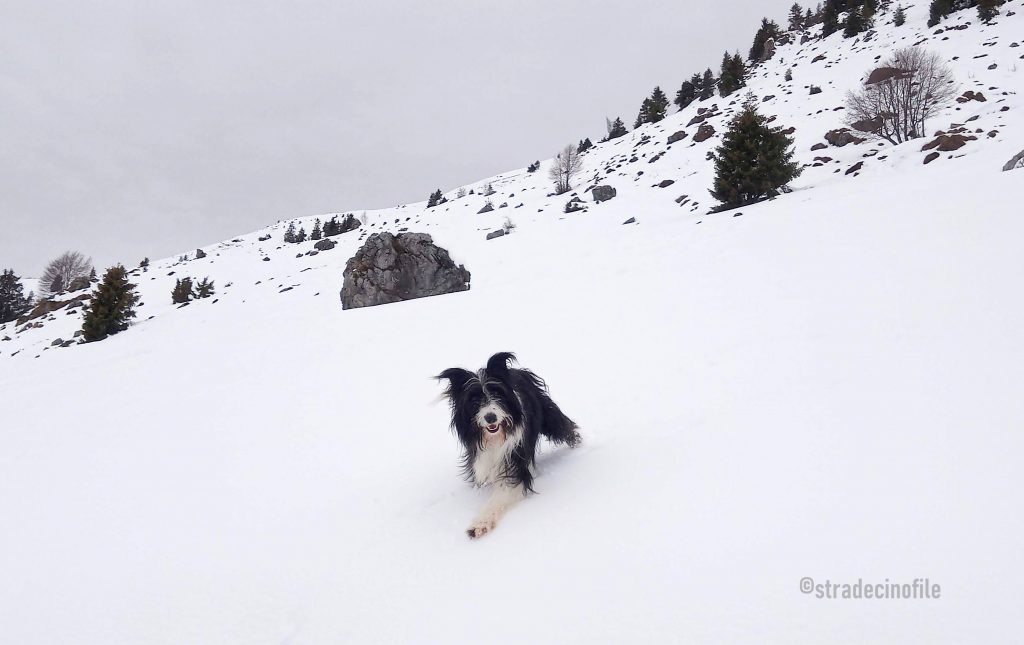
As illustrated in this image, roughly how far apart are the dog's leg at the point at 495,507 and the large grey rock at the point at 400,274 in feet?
42.5

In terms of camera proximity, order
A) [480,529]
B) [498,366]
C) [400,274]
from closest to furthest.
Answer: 1. [480,529]
2. [498,366]
3. [400,274]

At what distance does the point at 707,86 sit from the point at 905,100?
139ft

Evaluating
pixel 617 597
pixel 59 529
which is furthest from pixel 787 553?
pixel 59 529

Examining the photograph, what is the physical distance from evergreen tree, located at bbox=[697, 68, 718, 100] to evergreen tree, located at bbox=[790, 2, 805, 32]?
51.7 feet

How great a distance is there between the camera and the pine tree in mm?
18281

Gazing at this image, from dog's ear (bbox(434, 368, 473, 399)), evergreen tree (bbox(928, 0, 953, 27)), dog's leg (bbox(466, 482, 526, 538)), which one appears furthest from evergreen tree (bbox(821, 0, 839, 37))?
dog's leg (bbox(466, 482, 526, 538))

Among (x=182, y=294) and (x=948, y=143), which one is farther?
(x=182, y=294)

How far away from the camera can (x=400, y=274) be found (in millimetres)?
16719

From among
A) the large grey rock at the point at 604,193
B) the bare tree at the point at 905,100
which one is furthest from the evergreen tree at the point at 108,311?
the bare tree at the point at 905,100

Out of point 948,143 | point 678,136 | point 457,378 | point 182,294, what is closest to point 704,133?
point 678,136

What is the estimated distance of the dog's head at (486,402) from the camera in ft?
11.5

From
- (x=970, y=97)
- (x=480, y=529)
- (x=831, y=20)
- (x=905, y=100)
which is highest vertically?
(x=831, y=20)

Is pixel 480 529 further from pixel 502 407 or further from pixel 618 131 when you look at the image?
pixel 618 131

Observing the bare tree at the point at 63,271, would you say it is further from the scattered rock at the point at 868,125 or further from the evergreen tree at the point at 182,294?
the scattered rock at the point at 868,125
